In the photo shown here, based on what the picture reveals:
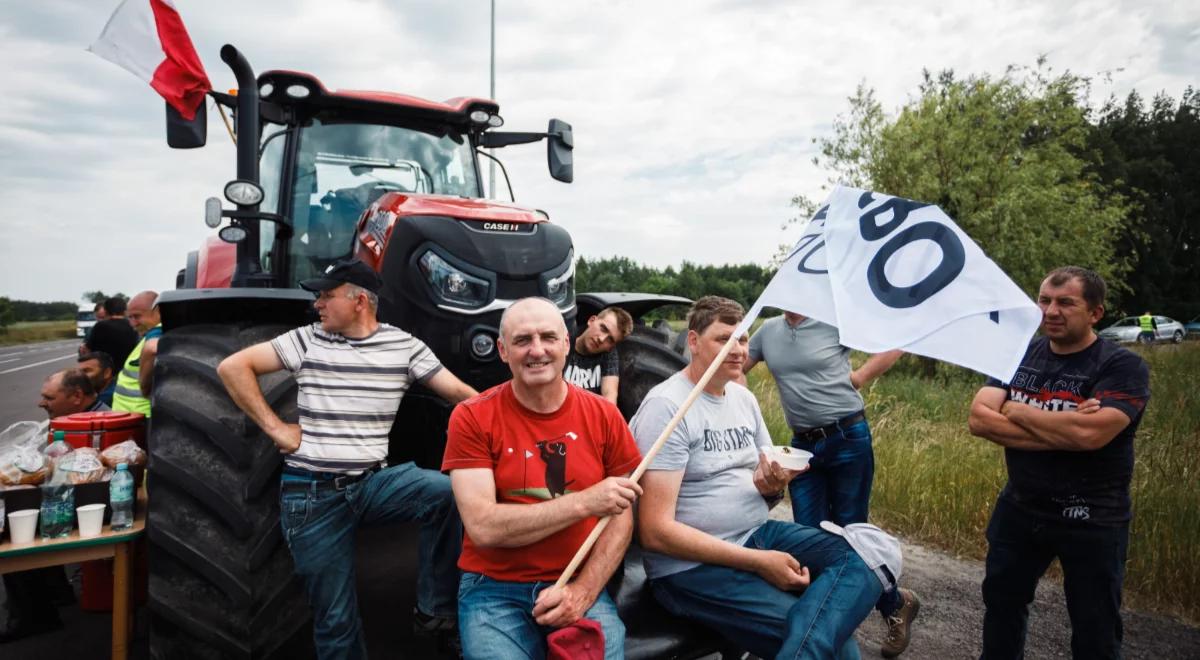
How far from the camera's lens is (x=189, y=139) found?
3.31 meters

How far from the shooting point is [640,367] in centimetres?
A: 420

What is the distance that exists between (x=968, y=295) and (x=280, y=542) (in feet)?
8.34

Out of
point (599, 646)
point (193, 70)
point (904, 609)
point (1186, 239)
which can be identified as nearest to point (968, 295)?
point (599, 646)

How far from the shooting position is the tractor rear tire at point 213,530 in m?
2.48

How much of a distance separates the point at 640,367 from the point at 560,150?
1.49 meters

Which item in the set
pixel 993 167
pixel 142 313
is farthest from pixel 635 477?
pixel 993 167

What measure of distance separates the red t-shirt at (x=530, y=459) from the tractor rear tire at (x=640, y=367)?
1.82m

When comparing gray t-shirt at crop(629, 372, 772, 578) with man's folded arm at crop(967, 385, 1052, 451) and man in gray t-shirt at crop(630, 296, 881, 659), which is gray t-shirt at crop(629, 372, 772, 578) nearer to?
man in gray t-shirt at crop(630, 296, 881, 659)

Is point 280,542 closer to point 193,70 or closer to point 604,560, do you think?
point 604,560

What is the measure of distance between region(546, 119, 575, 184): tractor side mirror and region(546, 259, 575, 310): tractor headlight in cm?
116

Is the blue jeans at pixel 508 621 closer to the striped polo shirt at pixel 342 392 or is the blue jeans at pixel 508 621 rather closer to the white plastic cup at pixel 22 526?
the striped polo shirt at pixel 342 392

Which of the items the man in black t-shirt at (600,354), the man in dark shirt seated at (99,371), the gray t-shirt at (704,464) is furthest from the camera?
the man in dark shirt seated at (99,371)

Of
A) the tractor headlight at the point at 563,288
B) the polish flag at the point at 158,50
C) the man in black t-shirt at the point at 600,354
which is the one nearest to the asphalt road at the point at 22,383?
the polish flag at the point at 158,50

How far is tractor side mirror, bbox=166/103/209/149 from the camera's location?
3.29 meters
